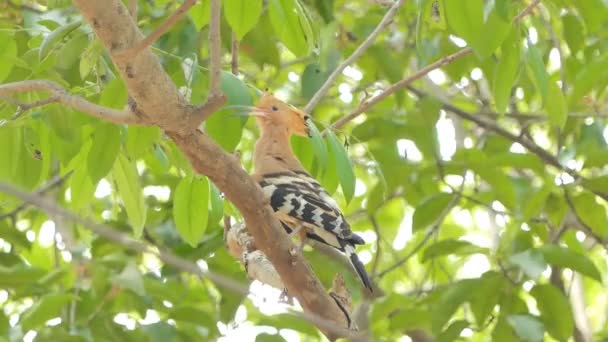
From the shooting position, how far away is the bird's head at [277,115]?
3637 millimetres

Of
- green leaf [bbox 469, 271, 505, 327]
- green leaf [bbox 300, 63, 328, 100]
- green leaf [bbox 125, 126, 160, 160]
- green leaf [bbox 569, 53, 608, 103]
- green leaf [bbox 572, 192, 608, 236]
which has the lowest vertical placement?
green leaf [bbox 125, 126, 160, 160]

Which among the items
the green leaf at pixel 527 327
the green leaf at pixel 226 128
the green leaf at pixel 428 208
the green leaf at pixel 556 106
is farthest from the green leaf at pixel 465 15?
the green leaf at pixel 428 208

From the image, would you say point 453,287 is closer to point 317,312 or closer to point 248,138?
point 317,312

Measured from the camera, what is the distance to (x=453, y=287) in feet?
10.8

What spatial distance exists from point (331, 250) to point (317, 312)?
115cm

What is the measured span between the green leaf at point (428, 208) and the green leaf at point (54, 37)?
1.59m

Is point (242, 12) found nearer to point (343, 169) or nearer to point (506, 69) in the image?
point (343, 169)

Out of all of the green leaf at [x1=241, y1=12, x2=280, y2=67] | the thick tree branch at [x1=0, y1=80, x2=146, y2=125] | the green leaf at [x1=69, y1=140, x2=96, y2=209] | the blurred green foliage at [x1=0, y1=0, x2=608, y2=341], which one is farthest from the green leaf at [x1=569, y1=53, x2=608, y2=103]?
the thick tree branch at [x1=0, y1=80, x2=146, y2=125]

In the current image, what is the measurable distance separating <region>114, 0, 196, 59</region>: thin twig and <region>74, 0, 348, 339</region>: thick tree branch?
0.8 inches

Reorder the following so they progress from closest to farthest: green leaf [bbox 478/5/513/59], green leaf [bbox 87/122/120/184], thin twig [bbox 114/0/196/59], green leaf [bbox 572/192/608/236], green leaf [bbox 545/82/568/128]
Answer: thin twig [bbox 114/0/196/59] < green leaf [bbox 478/5/513/59] < green leaf [bbox 87/122/120/184] < green leaf [bbox 545/82/568/128] < green leaf [bbox 572/192/608/236]

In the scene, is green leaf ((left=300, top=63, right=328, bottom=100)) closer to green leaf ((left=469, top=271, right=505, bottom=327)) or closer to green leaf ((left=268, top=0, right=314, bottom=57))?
green leaf ((left=469, top=271, right=505, bottom=327))

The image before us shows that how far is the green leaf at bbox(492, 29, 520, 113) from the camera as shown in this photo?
2443 mm

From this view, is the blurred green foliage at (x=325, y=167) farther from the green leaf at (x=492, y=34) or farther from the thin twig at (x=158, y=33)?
the thin twig at (x=158, y=33)

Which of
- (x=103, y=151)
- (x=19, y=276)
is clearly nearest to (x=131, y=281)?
(x=19, y=276)
